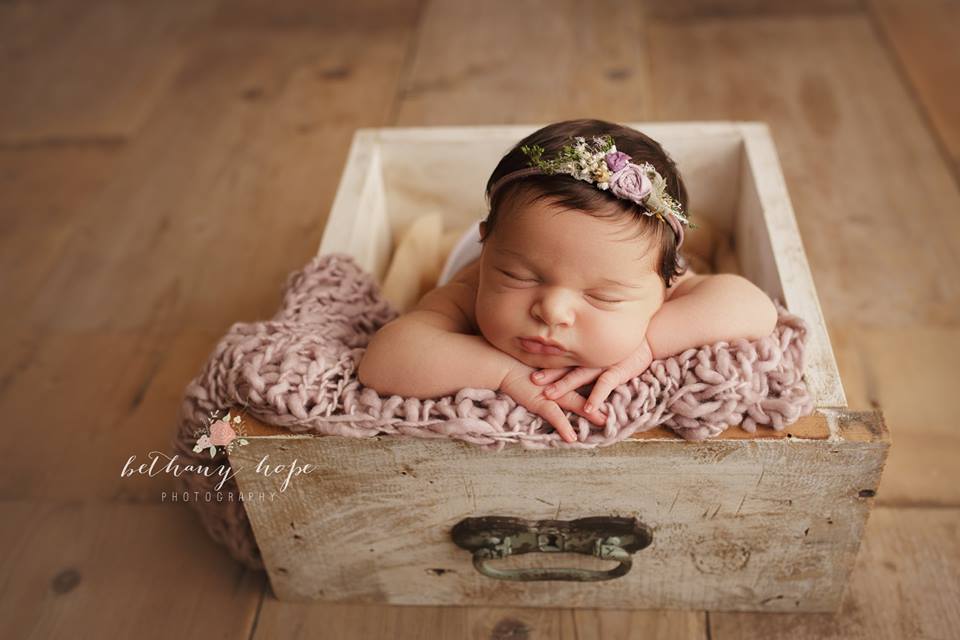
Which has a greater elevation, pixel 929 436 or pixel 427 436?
pixel 427 436

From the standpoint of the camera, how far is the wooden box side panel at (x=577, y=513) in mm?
714

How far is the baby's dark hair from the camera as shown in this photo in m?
0.68

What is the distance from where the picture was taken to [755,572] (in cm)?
82

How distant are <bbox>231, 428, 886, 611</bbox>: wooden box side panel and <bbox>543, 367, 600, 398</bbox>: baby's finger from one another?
0.16 ft

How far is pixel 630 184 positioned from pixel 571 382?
0.16 m

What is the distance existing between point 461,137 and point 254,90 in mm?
930

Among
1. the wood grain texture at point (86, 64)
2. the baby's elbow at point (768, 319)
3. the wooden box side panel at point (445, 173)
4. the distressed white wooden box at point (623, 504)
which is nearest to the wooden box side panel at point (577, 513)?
the distressed white wooden box at point (623, 504)

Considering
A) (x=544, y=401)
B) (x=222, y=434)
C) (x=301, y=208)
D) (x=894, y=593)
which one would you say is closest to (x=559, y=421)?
(x=544, y=401)

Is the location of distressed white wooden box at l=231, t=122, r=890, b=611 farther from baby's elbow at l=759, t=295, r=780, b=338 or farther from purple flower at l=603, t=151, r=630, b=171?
purple flower at l=603, t=151, r=630, b=171

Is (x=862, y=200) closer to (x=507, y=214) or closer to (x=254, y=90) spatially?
(x=507, y=214)

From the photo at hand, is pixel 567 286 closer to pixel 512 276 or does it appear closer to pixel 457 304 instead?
pixel 512 276

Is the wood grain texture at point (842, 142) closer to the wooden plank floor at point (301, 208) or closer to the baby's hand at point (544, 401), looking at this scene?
the wooden plank floor at point (301, 208)

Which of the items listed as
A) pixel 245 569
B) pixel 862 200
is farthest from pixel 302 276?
pixel 862 200

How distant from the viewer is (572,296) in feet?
2.30
